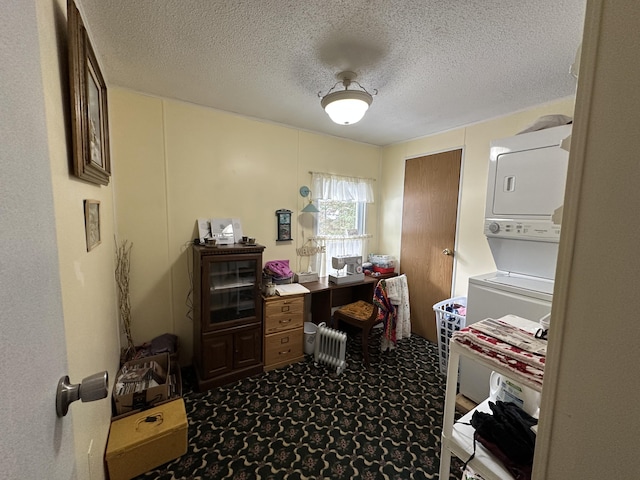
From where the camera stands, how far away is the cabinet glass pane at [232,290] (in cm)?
229

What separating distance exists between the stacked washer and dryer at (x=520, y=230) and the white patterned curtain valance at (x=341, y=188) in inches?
68.3

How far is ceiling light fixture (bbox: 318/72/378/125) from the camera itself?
179cm

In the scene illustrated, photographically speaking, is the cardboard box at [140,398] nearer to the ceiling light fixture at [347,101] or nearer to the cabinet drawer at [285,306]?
the cabinet drawer at [285,306]

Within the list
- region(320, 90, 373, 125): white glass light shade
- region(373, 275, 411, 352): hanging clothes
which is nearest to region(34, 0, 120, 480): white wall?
region(320, 90, 373, 125): white glass light shade

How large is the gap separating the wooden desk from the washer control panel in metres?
1.51

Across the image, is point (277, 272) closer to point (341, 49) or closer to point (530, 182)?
point (341, 49)

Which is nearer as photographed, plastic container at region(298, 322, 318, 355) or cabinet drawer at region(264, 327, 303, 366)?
cabinet drawer at region(264, 327, 303, 366)

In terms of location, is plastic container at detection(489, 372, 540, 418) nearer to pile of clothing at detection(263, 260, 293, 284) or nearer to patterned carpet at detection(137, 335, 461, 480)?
patterned carpet at detection(137, 335, 461, 480)

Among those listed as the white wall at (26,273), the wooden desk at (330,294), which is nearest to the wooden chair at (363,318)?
the wooden desk at (330,294)

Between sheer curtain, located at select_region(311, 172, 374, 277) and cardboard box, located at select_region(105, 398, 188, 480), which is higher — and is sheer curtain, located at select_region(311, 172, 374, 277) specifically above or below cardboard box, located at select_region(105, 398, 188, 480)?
above

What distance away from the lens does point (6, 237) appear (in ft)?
1.24

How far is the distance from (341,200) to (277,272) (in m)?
1.30

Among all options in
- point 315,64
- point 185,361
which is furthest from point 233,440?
point 315,64

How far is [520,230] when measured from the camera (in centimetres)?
182
